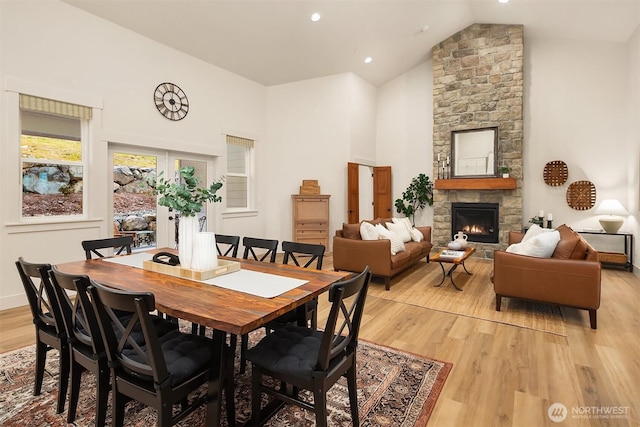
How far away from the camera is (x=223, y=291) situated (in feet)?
5.90

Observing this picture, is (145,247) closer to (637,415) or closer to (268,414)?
(268,414)

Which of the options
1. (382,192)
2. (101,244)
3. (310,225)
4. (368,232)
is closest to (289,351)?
(101,244)

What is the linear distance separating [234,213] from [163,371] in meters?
4.97

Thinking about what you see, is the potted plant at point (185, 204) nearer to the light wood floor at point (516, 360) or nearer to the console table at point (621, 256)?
the light wood floor at point (516, 360)

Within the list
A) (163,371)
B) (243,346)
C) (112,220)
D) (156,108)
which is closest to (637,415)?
(243,346)

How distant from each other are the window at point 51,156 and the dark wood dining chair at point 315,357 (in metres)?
3.60

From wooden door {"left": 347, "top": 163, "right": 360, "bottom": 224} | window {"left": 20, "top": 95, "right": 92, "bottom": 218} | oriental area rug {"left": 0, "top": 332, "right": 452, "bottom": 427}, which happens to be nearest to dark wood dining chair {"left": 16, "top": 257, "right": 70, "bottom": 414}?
oriental area rug {"left": 0, "top": 332, "right": 452, "bottom": 427}

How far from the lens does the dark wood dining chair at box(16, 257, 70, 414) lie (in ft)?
5.99

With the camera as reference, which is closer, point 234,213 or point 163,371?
point 163,371

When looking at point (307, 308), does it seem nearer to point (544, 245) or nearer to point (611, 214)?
point (544, 245)

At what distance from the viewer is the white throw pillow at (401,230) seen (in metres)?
5.31

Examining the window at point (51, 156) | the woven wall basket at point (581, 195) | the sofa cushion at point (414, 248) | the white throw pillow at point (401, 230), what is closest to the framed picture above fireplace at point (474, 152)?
the woven wall basket at point (581, 195)

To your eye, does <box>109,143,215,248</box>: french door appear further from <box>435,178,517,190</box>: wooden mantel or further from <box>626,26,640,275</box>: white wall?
<box>626,26,640,275</box>: white wall

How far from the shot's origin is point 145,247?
4945 mm
